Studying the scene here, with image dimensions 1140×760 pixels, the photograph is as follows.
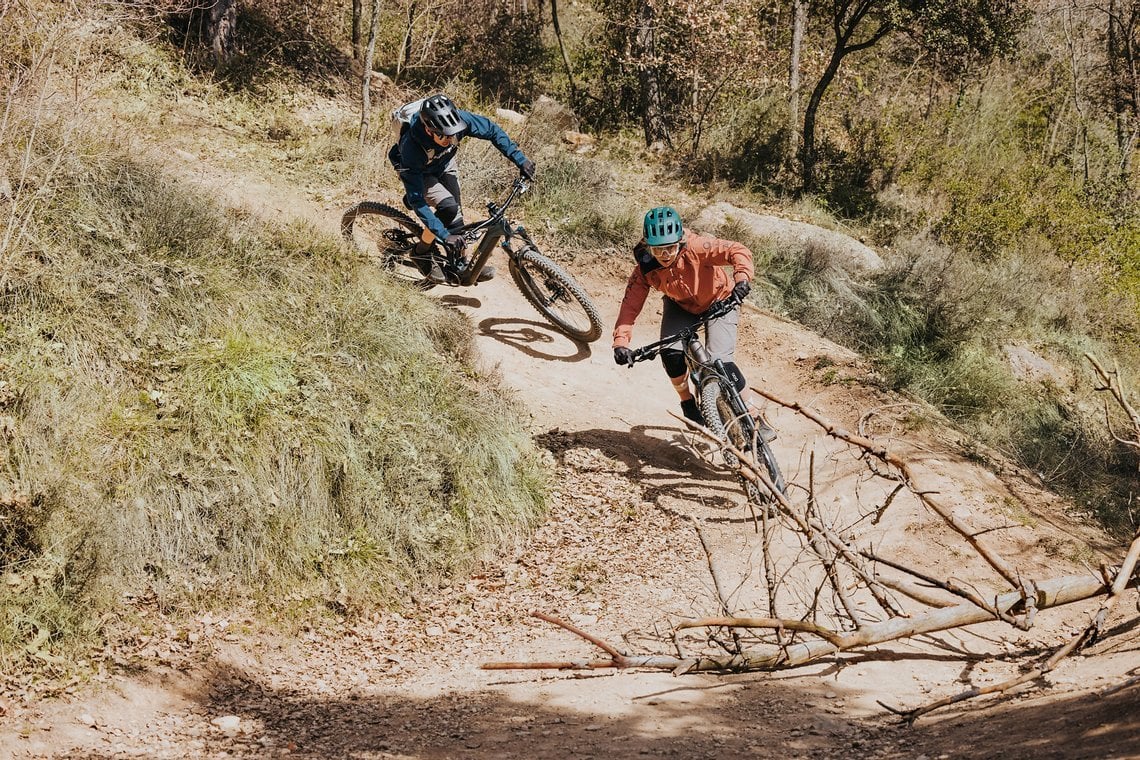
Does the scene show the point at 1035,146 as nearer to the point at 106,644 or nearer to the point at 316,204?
the point at 316,204

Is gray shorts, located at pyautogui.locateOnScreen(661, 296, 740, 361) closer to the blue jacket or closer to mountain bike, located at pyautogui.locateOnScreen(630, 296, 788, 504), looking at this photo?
mountain bike, located at pyautogui.locateOnScreen(630, 296, 788, 504)

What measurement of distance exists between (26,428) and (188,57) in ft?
30.8

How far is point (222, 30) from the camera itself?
13172 millimetres

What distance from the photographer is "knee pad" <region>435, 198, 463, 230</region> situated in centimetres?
865

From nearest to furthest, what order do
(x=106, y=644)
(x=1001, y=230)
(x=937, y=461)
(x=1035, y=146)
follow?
(x=106, y=644), (x=937, y=461), (x=1001, y=230), (x=1035, y=146)

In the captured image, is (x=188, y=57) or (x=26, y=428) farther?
(x=188, y=57)

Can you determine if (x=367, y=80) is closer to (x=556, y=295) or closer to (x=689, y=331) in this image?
(x=556, y=295)

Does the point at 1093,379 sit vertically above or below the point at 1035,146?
below

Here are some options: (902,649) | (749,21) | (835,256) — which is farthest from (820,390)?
(749,21)

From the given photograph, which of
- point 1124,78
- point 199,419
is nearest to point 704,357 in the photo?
point 199,419

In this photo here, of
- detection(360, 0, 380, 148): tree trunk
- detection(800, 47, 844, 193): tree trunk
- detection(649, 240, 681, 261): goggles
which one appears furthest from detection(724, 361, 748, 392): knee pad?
detection(800, 47, 844, 193): tree trunk

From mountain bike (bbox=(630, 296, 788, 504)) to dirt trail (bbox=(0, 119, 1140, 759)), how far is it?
75 centimetres

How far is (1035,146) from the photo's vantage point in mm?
17000

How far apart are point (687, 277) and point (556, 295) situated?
196cm
